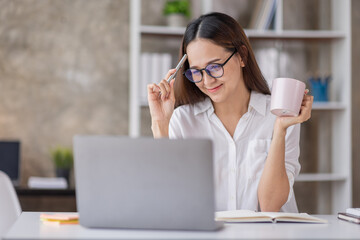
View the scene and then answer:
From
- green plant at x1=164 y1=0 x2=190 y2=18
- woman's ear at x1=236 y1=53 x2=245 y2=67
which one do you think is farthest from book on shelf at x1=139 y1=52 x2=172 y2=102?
woman's ear at x1=236 y1=53 x2=245 y2=67

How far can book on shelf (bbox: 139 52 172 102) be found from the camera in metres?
3.31

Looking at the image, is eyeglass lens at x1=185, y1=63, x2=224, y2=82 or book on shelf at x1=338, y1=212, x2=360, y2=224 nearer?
book on shelf at x1=338, y1=212, x2=360, y2=224

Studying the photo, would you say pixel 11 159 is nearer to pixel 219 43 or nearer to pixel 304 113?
pixel 219 43

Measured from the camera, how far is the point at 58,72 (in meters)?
3.62

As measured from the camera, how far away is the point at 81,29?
12.0 ft

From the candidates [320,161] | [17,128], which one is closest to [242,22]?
[320,161]

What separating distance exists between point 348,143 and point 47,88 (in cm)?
203

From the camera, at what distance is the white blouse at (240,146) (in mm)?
1878

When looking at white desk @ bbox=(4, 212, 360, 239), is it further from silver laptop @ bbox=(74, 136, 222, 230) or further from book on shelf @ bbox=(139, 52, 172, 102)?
book on shelf @ bbox=(139, 52, 172, 102)

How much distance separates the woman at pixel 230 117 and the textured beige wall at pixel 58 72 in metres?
1.69

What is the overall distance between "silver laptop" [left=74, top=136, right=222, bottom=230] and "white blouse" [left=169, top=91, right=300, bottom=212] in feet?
2.17

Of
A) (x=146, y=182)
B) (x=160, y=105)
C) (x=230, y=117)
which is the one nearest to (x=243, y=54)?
(x=230, y=117)

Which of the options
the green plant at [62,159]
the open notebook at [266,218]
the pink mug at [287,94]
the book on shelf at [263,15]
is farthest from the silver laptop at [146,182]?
the book on shelf at [263,15]

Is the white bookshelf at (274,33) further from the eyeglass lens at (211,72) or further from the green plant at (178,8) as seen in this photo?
the eyeglass lens at (211,72)
